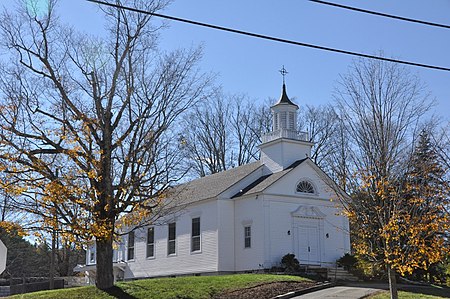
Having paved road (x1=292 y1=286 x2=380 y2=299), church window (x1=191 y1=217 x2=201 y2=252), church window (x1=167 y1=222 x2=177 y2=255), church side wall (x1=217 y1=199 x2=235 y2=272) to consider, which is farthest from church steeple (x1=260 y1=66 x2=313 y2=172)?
paved road (x1=292 y1=286 x2=380 y2=299)

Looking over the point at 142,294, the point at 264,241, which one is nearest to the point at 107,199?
the point at 142,294

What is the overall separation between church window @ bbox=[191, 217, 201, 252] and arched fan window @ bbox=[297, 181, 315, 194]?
641 centimetres

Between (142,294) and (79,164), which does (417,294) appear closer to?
(142,294)

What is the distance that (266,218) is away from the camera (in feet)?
105

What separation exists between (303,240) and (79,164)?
14.4 metres

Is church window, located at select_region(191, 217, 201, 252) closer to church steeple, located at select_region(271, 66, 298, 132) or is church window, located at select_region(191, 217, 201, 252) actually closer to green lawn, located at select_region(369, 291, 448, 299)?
church steeple, located at select_region(271, 66, 298, 132)

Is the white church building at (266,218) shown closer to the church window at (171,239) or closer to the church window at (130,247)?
the church window at (171,239)

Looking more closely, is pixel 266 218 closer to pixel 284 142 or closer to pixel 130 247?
pixel 284 142

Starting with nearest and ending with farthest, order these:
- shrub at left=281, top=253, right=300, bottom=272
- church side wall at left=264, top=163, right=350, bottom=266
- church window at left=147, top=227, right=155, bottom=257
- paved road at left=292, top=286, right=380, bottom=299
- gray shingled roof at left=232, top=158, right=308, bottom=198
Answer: paved road at left=292, top=286, right=380, bottom=299 < shrub at left=281, top=253, right=300, bottom=272 < church side wall at left=264, top=163, right=350, bottom=266 < gray shingled roof at left=232, top=158, right=308, bottom=198 < church window at left=147, top=227, right=155, bottom=257

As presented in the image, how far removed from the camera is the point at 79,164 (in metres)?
23.4

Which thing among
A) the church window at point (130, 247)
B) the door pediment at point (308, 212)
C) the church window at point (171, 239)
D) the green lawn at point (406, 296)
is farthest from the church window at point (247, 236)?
the church window at point (130, 247)

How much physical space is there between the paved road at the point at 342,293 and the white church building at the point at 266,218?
5.92 meters

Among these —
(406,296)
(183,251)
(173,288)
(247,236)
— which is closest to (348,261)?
(247,236)

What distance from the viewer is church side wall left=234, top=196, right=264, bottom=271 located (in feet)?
104
